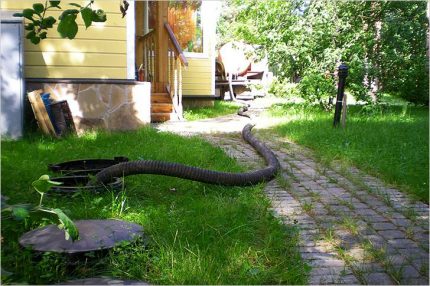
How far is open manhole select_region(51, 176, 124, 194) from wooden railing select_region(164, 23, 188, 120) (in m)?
5.48

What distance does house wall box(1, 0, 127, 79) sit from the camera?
688 cm

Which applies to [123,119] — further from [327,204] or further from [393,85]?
[393,85]

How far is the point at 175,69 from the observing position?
32.1ft

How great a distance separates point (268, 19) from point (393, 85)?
3.14 metres

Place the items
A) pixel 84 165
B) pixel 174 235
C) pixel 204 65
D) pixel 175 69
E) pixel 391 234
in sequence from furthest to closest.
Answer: pixel 204 65 → pixel 175 69 → pixel 84 165 → pixel 391 234 → pixel 174 235

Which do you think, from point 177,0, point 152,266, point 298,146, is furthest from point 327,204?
point 177,0

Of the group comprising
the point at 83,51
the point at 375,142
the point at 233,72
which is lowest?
the point at 375,142

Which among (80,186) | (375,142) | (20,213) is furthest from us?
(375,142)

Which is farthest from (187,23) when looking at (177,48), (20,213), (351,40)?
(20,213)

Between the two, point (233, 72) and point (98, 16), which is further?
point (233, 72)

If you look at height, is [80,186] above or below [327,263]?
above

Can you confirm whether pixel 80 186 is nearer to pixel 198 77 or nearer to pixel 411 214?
pixel 411 214

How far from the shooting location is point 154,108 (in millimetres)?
9422

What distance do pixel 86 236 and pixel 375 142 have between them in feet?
14.2
